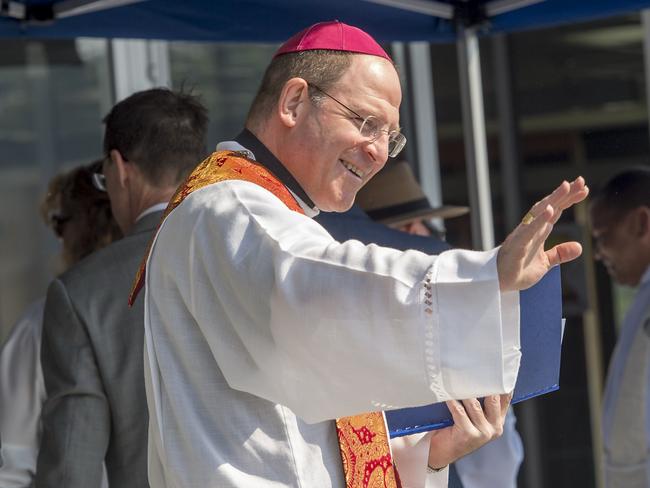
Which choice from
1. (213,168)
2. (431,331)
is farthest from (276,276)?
(213,168)

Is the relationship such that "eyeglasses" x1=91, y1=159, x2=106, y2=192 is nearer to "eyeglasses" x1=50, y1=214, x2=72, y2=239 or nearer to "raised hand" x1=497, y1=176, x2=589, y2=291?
"eyeglasses" x1=50, y1=214, x2=72, y2=239

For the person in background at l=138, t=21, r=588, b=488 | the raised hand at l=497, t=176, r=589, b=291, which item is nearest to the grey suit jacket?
the person in background at l=138, t=21, r=588, b=488

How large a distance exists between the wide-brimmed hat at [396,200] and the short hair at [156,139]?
111 centimetres

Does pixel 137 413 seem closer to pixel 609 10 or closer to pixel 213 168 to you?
pixel 213 168

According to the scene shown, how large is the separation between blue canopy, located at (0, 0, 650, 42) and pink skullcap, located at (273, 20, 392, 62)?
1.36m

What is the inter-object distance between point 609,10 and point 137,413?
1.91 metres

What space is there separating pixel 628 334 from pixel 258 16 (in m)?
1.61

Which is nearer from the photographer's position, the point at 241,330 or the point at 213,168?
the point at 241,330

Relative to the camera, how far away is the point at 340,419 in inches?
72.9

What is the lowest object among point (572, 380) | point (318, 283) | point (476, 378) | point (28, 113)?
point (572, 380)

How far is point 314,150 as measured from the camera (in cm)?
189

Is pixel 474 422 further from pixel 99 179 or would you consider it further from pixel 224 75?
pixel 224 75

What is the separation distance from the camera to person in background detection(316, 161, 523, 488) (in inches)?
131

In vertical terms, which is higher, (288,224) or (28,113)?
(28,113)
